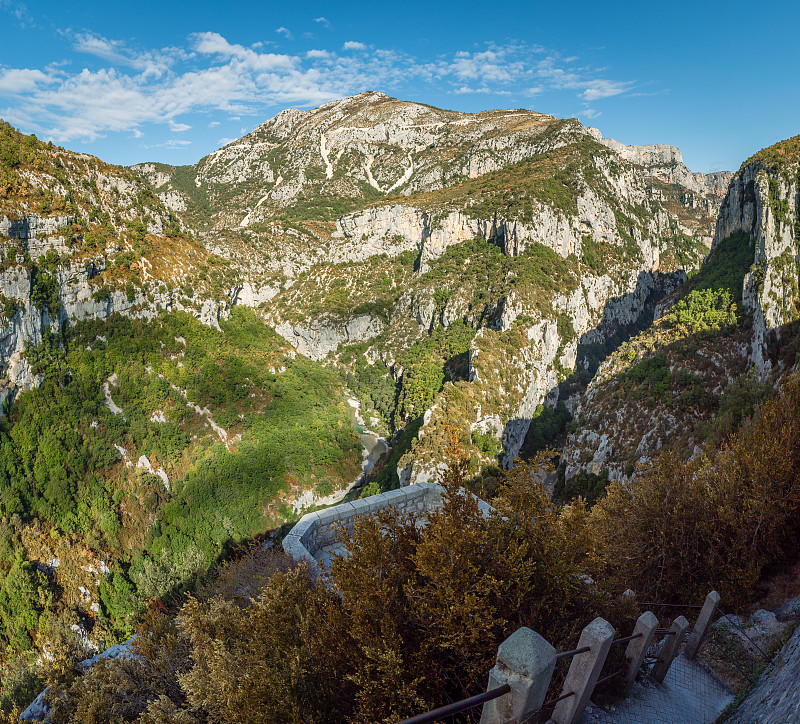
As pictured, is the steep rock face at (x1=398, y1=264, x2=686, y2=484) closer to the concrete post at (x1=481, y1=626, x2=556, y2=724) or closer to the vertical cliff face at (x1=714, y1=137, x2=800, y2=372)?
the vertical cliff face at (x1=714, y1=137, x2=800, y2=372)

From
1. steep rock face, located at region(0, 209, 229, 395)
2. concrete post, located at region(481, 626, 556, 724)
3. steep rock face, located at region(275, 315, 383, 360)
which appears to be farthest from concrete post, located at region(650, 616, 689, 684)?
steep rock face, located at region(275, 315, 383, 360)

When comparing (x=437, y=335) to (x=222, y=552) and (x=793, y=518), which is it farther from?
(x=793, y=518)

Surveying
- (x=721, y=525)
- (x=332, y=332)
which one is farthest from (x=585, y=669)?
(x=332, y=332)

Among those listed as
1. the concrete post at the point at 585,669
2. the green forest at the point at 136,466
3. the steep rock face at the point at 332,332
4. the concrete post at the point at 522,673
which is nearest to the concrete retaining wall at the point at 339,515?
the concrete post at the point at 585,669

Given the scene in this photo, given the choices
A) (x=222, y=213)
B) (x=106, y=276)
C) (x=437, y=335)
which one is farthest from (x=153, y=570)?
(x=222, y=213)

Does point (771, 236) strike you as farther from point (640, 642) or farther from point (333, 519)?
point (333, 519)
